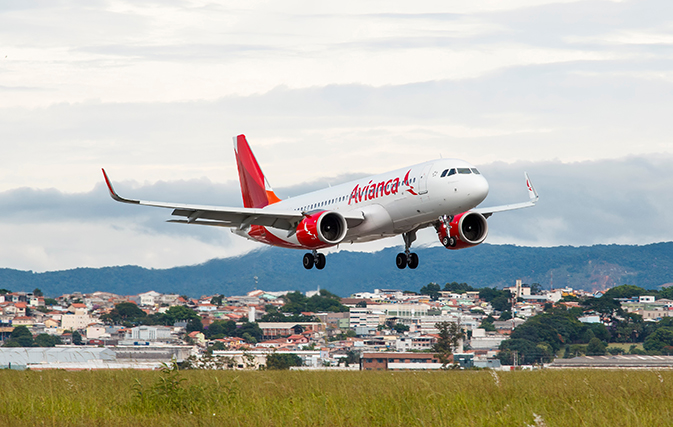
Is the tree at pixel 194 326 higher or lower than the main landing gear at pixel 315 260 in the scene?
lower

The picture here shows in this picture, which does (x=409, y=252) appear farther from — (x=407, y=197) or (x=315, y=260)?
(x=407, y=197)

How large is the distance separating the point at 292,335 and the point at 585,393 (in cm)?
16662

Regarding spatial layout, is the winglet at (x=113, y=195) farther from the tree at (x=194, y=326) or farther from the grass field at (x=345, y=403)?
the tree at (x=194, y=326)

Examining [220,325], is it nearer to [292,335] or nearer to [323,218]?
[292,335]

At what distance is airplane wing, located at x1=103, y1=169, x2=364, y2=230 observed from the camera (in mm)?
43219

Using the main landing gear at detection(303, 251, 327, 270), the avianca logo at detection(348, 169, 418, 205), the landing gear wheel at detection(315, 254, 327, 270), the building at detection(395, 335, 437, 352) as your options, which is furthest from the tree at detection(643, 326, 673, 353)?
the avianca logo at detection(348, 169, 418, 205)

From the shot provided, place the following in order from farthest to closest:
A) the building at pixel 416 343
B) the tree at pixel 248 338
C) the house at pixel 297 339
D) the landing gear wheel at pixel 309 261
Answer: the building at pixel 416 343 < the tree at pixel 248 338 < the house at pixel 297 339 < the landing gear wheel at pixel 309 261

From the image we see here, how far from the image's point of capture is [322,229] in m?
43.8

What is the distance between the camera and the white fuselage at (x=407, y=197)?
3878cm

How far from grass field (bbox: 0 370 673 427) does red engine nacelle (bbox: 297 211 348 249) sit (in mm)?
16836

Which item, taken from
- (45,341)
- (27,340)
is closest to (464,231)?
(27,340)

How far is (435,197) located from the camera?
129 ft

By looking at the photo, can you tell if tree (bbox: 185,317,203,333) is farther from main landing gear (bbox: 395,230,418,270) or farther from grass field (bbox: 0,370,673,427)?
grass field (bbox: 0,370,673,427)

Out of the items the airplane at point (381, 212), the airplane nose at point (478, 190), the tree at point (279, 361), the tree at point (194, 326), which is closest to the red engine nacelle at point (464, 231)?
the airplane at point (381, 212)
